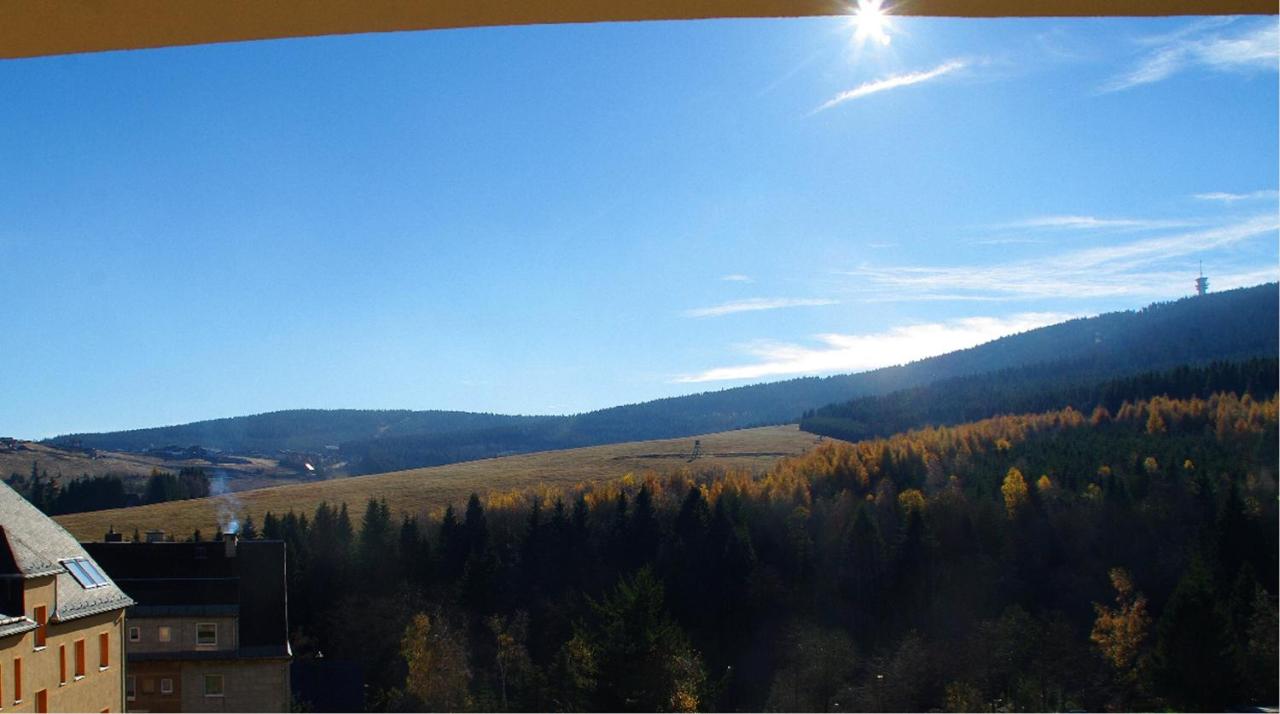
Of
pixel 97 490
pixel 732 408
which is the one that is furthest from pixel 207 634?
pixel 732 408

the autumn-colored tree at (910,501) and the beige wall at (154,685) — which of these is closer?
the beige wall at (154,685)

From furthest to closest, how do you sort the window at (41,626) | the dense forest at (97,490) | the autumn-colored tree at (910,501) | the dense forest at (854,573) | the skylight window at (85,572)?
the autumn-colored tree at (910,501) < the dense forest at (854,573) < the dense forest at (97,490) < the skylight window at (85,572) < the window at (41,626)

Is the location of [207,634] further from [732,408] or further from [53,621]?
[732,408]

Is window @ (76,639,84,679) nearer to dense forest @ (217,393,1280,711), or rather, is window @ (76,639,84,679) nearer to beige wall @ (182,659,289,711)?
beige wall @ (182,659,289,711)

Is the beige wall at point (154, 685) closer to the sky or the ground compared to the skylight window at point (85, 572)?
closer to the ground

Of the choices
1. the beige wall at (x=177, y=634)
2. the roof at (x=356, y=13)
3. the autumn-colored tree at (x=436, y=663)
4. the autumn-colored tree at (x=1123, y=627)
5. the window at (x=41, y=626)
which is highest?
the roof at (x=356, y=13)

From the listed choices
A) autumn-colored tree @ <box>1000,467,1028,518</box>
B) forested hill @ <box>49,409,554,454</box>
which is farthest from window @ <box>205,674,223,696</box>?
autumn-colored tree @ <box>1000,467,1028,518</box>

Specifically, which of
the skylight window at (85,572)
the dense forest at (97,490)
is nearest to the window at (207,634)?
the skylight window at (85,572)

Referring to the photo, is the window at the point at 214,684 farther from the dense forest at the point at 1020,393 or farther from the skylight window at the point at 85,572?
the dense forest at the point at 1020,393
